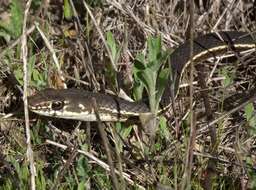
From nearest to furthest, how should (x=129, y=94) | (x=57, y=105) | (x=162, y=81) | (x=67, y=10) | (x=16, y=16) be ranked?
(x=162, y=81) → (x=57, y=105) → (x=129, y=94) → (x=16, y=16) → (x=67, y=10)

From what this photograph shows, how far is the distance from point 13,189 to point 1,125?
0.75 meters

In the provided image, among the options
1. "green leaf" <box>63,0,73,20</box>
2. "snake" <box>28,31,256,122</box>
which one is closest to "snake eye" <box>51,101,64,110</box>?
"snake" <box>28,31,256,122</box>

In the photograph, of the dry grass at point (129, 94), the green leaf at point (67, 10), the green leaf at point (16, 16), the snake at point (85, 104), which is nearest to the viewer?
the dry grass at point (129, 94)

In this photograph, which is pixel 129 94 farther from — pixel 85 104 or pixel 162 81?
pixel 162 81

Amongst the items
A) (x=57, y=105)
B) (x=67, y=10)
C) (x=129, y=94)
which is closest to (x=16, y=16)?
(x=67, y=10)

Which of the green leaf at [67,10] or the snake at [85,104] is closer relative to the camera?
the snake at [85,104]

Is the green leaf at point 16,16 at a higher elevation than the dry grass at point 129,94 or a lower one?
higher

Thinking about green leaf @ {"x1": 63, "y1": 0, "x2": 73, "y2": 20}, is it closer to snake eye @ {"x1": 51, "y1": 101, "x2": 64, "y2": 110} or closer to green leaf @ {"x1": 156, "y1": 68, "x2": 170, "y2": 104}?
snake eye @ {"x1": 51, "y1": 101, "x2": 64, "y2": 110}

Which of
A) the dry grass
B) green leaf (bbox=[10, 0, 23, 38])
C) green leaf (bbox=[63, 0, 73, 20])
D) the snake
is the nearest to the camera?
the dry grass

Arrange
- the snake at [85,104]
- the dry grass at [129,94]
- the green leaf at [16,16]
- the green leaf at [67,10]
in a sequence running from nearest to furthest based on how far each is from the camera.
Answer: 1. the dry grass at [129,94]
2. the snake at [85,104]
3. the green leaf at [16,16]
4. the green leaf at [67,10]

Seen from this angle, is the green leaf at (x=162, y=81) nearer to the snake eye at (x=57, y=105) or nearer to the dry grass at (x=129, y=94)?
the dry grass at (x=129, y=94)

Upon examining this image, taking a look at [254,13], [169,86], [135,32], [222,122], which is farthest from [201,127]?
[254,13]

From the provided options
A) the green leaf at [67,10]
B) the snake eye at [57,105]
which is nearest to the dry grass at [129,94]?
the green leaf at [67,10]

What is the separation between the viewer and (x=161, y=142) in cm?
377
